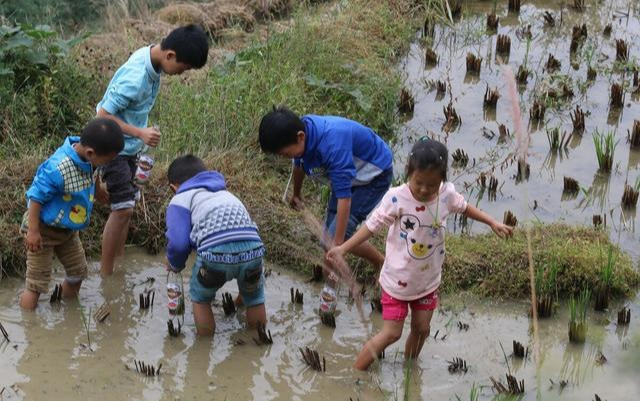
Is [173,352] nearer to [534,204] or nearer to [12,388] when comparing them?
[12,388]

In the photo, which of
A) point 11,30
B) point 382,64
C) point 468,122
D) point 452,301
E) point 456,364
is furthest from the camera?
point 382,64

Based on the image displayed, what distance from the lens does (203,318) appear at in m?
5.06

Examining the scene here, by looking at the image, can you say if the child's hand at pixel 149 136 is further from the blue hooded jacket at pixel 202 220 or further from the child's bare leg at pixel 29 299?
the child's bare leg at pixel 29 299

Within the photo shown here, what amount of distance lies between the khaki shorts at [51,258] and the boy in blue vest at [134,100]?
0.36 metres

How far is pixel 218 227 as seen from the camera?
4.74 m

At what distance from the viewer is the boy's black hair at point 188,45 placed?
205 inches

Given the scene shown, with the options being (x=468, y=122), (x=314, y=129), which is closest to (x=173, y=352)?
(x=314, y=129)

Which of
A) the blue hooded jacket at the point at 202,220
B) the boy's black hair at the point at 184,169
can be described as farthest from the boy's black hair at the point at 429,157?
the boy's black hair at the point at 184,169

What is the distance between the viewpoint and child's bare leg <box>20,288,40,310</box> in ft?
17.2

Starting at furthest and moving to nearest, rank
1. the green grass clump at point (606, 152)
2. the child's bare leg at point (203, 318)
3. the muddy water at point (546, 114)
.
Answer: the green grass clump at point (606, 152)
the muddy water at point (546, 114)
the child's bare leg at point (203, 318)

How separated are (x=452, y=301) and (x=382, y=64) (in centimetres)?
380

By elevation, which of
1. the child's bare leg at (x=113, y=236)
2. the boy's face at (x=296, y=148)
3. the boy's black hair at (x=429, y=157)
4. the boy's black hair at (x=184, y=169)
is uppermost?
the boy's black hair at (x=429, y=157)

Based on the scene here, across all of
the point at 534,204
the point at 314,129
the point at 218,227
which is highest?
the point at 314,129

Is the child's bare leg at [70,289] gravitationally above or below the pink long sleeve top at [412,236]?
below
